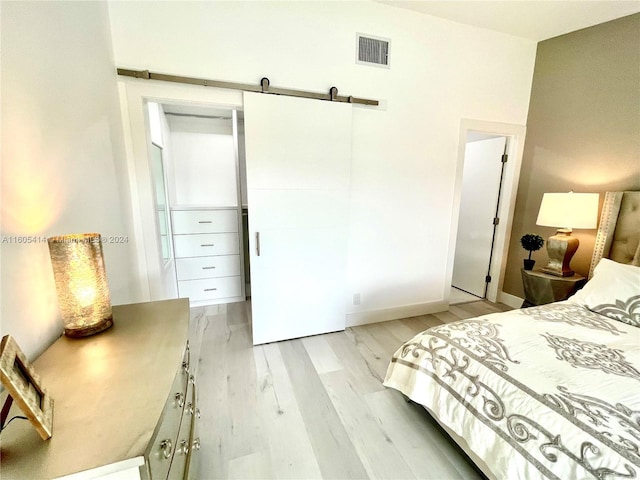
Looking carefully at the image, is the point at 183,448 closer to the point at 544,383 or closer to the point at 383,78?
the point at 544,383

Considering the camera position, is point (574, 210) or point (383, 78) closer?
point (574, 210)

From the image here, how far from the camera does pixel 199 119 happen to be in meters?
3.35

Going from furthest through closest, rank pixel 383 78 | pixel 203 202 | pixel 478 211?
1. pixel 203 202
2. pixel 478 211
3. pixel 383 78

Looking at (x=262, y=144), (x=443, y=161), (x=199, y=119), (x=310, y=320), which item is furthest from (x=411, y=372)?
(x=199, y=119)

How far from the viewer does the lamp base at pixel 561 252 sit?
242 cm

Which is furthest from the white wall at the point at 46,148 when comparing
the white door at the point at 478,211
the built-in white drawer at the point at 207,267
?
Result: the white door at the point at 478,211

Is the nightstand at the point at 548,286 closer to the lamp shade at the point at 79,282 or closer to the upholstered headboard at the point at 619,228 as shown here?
the upholstered headboard at the point at 619,228

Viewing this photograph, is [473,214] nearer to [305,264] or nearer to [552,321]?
[552,321]

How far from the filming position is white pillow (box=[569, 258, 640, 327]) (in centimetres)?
Answer: 167

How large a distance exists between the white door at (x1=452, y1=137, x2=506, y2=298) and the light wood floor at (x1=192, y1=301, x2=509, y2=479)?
1812 millimetres

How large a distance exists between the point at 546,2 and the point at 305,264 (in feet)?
9.62

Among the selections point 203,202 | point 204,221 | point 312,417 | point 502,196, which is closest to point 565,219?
point 502,196

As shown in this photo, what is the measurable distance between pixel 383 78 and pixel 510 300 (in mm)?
2916

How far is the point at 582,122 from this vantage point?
2547mm
